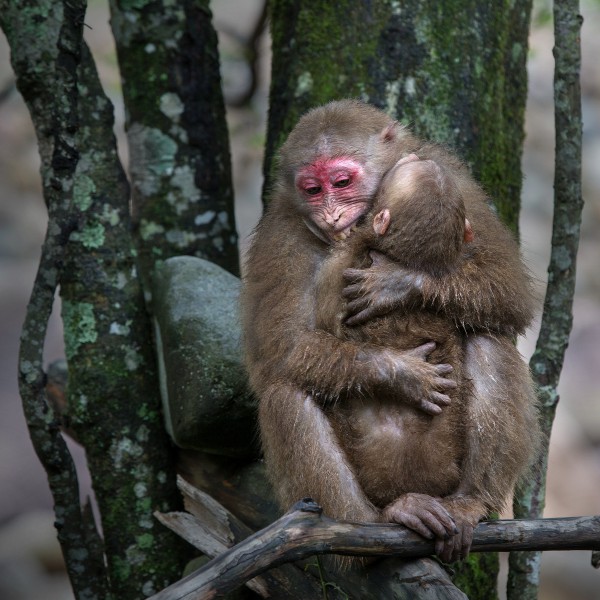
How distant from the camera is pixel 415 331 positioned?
3715mm

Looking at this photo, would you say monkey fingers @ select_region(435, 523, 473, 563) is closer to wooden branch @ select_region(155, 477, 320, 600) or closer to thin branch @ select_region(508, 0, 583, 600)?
wooden branch @ select_region(155, 477, 320, 600)

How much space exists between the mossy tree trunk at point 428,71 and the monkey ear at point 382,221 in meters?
1.41

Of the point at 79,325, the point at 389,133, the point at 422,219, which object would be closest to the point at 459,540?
the point at 422,219

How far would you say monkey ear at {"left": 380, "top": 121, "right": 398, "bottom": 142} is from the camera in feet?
13.3

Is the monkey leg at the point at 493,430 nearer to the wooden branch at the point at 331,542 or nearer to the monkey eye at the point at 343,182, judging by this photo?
the wooden branch at the point at 331,542

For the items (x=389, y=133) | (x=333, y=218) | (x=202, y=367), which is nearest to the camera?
(x=333, y=218)

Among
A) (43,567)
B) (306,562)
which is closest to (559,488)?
(43,567)

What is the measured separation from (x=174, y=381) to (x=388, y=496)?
5.31ft

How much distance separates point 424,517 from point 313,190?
144cm

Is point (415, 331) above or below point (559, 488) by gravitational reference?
above

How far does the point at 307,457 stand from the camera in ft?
11.5

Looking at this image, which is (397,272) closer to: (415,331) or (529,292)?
(415,331)

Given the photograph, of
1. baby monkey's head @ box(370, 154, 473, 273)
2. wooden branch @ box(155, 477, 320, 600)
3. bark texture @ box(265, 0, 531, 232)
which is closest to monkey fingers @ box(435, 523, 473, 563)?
wooden branch @ box(155, 477, 320, 600)

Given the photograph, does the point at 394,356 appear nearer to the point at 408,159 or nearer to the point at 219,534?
the point at 408,159
